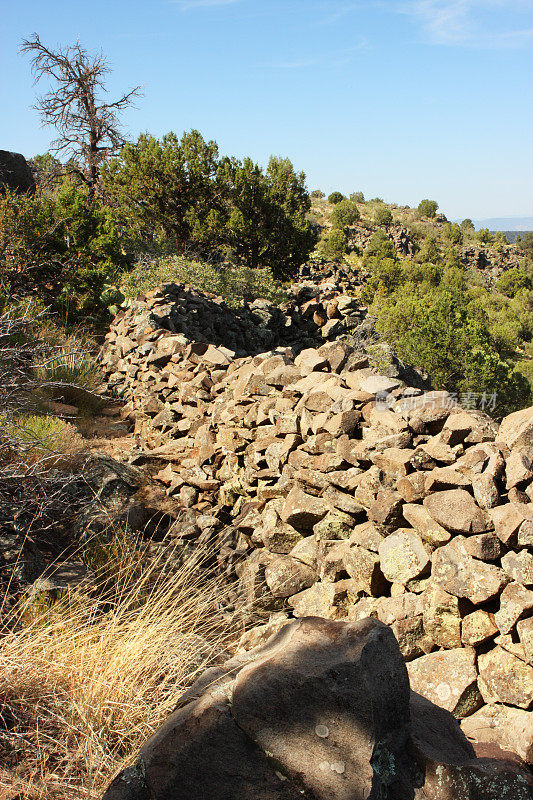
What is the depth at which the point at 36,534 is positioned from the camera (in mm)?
4344

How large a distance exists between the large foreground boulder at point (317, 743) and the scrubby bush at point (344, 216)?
45.0 m

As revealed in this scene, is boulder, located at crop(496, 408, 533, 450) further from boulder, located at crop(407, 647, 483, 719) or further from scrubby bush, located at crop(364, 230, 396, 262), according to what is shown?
scrubby bush, located at crop(364, 230, 396, 262)

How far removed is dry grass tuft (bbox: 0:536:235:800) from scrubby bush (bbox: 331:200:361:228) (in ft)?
144

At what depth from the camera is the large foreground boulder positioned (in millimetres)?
1575

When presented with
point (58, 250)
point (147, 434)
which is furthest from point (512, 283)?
point (147, 434)

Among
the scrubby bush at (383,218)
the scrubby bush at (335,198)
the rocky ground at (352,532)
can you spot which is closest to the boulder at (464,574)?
the rocky ground at (352,532)

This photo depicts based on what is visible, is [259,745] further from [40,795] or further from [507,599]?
[507,599]

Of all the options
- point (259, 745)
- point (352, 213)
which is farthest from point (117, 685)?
point (352, 213)

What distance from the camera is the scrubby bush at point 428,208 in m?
56.3

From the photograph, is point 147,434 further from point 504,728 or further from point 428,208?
point 428,208

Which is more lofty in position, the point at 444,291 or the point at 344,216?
the point at 344,216

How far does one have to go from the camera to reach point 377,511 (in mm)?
3939

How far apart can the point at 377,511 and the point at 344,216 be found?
44394 mm

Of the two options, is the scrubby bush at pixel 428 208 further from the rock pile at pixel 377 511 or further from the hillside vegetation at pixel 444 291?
the rock pile at pixel 377 511
